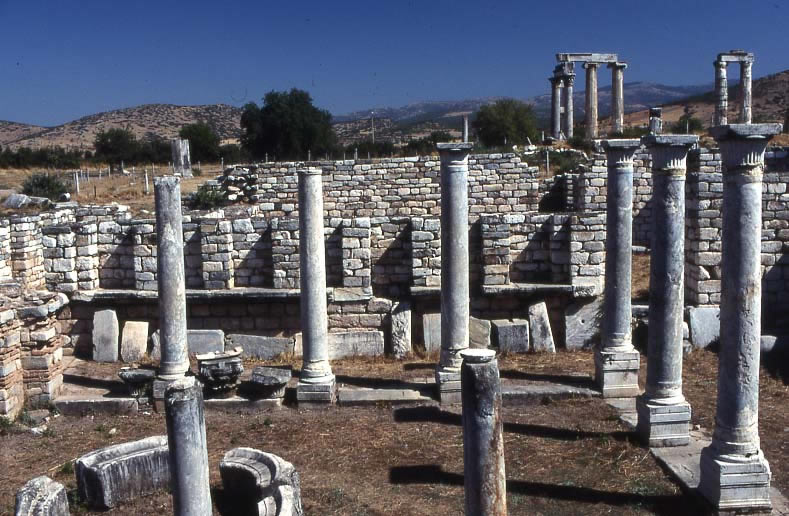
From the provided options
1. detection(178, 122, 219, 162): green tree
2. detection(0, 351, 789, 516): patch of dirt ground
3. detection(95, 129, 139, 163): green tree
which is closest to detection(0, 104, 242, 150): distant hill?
detection(95, 129, 139, 163): green tree

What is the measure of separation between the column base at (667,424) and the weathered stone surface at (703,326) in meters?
4.20

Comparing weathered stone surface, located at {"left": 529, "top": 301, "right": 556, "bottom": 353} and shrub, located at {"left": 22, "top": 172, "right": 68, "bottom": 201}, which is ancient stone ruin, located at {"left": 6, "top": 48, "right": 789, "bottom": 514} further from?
shrub, located at {"left": 22, "top": 172, "right": 68, "bottom": 201}

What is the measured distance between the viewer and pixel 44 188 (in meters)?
28.6

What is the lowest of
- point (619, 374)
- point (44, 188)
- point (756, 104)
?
point (619, 374)

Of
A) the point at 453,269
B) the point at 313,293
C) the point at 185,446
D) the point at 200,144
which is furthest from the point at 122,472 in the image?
the point at 200,144

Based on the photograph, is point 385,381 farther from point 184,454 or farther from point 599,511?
point 184,454

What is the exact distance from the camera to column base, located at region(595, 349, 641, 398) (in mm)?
10602

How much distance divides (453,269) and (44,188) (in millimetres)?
22598

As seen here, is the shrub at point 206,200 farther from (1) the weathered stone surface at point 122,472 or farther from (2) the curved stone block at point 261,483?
A: (2) the curved stone block at point 261,483

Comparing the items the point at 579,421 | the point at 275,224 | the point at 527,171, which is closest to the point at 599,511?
the point at 579,421

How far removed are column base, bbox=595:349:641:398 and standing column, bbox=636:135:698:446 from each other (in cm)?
Result: 177

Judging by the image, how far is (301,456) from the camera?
9102 millimetres

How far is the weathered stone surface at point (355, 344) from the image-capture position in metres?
13.0

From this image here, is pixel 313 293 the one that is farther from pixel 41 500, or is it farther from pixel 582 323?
pixel 582 323
